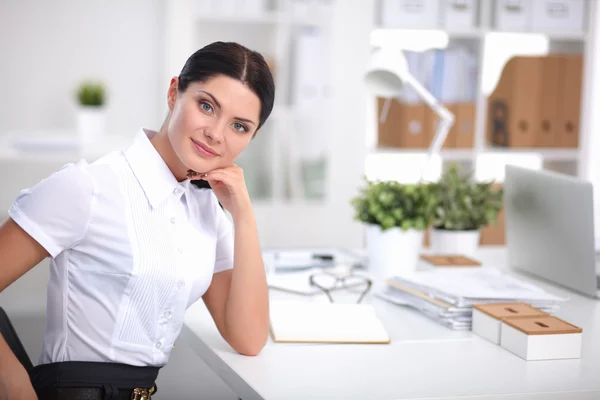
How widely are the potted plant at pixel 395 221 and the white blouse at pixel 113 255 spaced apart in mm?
842

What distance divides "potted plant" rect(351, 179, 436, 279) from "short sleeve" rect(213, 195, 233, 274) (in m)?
0.65

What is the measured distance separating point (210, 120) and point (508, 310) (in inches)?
30.4

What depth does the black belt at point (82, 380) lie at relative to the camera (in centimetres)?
140

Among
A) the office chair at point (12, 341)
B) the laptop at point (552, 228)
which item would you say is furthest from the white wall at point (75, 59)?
the office chair at point (12, 341)

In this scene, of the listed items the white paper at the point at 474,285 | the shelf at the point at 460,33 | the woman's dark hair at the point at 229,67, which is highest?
the shelf at the point at 460,33

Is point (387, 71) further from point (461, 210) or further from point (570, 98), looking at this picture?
point (570, 98)

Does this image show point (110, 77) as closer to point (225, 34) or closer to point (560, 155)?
point (225, 34)

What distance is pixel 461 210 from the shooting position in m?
2.41

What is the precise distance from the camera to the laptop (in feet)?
6.77

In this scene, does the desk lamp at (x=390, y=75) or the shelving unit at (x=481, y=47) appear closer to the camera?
the desk lamp at (x=390, y=75)

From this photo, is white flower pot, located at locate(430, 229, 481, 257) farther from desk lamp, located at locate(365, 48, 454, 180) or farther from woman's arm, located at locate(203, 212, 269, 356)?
woman's arm, located at locate(203, 212, 269, 356)

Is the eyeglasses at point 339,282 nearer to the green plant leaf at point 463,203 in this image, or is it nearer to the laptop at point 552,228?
the green plant leaf at point 463,203

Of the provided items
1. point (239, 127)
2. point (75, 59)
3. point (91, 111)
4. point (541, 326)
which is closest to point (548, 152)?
point (91, 111)

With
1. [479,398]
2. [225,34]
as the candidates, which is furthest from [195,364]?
[225,34]
